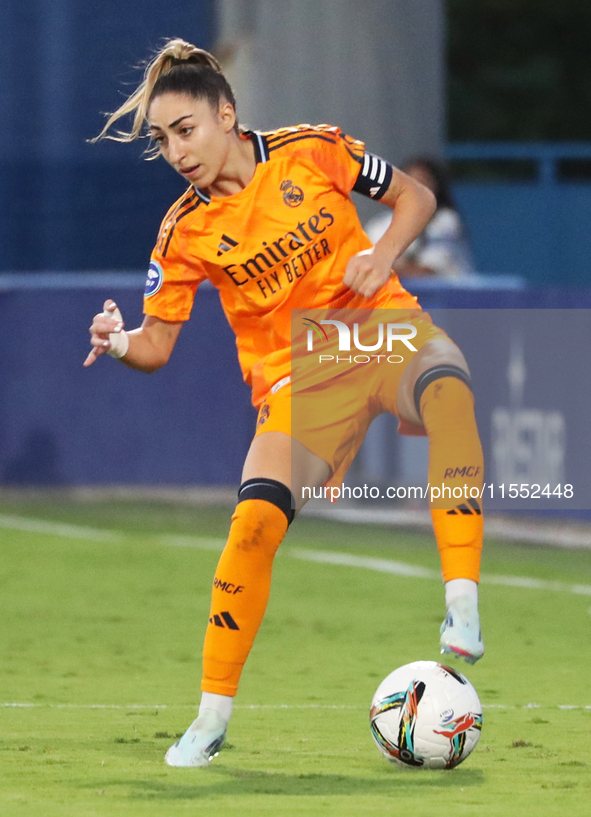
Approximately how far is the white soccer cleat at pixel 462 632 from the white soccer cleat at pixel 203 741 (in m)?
0.73

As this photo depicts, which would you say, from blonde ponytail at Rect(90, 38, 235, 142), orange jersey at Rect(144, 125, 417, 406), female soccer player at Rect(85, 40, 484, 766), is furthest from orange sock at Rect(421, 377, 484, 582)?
blonde ponytail at Rect(90, 38, 235, 142)

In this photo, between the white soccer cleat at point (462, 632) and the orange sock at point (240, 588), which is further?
the orange sock at point (240, 588)

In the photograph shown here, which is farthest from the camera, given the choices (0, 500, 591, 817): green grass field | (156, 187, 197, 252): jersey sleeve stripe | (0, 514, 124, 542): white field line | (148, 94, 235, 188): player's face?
(0, 514, 124, 542): white field line

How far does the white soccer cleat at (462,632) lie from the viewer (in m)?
4.57

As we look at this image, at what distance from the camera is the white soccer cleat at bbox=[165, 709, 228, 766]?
4867mm

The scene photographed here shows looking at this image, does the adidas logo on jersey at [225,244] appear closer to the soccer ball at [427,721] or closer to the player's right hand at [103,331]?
the player's right hand at [103,331]

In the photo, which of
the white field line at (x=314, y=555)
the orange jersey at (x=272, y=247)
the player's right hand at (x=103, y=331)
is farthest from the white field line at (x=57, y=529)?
the player's right hand at (x=103, y=331)

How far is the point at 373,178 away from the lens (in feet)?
17.7

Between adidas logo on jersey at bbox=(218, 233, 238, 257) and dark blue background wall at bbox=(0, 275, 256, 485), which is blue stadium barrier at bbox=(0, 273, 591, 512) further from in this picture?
adidas logo on jersey at bbox=(218, 233, 238, 257)

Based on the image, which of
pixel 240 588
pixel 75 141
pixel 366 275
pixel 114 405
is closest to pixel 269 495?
pixel 240 588

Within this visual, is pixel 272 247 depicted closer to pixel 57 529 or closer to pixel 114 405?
pixel 57 529

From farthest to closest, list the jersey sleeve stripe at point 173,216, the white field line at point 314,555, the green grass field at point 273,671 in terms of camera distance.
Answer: the white field line at point 314,555
the jersey sleeve stripe at point 173,216
the green grass field at point 273,671

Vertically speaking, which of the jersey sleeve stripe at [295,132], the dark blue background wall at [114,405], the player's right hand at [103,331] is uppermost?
the jersey sleeve stripe at [295,132]

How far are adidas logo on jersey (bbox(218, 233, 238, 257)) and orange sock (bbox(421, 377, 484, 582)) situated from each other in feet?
2.56
